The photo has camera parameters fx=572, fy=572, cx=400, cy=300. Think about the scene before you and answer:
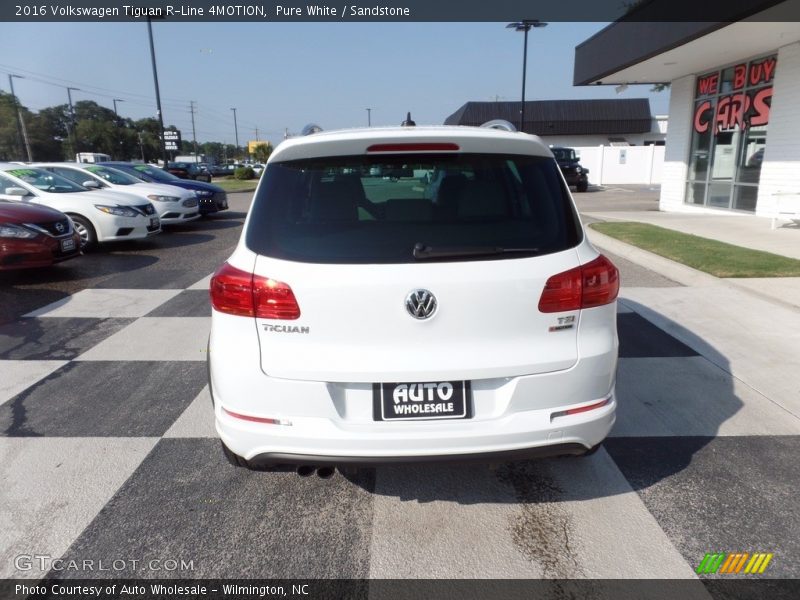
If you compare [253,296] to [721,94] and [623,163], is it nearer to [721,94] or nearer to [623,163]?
[721,94]

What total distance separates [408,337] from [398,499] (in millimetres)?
1056

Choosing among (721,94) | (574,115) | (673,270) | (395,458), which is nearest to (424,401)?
(395,458)

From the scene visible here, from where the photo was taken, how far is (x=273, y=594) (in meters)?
2.31

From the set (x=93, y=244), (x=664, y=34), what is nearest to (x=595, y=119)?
(x=664, y=34)

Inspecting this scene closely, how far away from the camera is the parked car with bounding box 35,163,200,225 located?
488 inches

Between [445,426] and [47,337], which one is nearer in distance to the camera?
[445,426]

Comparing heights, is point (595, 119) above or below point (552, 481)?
above

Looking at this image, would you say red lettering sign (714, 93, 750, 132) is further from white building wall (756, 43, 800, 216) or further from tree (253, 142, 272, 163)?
tree (253, 142, 272, 163)

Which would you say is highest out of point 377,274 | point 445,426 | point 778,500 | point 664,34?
point 664,34

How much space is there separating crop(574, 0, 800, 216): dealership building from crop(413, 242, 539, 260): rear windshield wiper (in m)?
10.3

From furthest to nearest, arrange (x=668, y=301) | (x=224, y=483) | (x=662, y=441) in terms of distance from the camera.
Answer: (x=668, y=301)
(x=662, y=441)
(x=224, y=483)

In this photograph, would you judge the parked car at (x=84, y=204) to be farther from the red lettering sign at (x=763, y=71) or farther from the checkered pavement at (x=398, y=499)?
the red lettering sign at (x=763, y=71)

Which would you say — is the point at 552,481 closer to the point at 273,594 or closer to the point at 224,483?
the point at 273,594

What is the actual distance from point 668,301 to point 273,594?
588 cm
